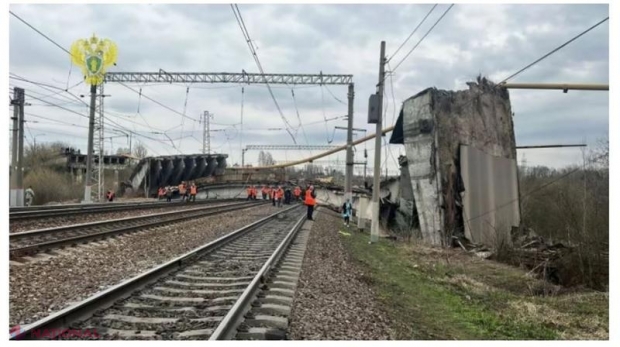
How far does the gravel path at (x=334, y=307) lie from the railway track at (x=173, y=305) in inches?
27.1

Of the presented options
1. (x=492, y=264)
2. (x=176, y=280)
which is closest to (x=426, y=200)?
(x=492, y=264)

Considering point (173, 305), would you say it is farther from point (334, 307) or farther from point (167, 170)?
point (167, 170)

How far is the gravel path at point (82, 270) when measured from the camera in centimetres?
647

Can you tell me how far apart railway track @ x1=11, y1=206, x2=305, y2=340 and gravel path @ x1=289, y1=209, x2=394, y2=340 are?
2.26ft

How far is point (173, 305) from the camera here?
6508 mm

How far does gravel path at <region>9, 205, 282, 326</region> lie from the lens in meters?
6.47

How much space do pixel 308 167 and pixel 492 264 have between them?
8749 cm

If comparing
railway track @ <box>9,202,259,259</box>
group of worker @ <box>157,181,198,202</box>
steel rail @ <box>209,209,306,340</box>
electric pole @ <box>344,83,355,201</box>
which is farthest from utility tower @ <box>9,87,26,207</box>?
steel rail @ <box>209,209,306,340</box>

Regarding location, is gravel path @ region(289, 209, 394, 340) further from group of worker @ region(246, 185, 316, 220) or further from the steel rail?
group of worker @ region(246, 185, 316, 220)

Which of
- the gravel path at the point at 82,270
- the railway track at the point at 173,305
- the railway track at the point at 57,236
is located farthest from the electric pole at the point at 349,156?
the railway track at the point at 173,305

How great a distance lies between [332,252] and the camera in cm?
1394

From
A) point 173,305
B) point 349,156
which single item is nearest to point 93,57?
point 349,156

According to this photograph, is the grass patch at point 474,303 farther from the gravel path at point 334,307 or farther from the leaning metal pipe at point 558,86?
the leaning metal pipe at point 558,86

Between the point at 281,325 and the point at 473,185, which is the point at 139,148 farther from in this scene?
the point at 281,325
